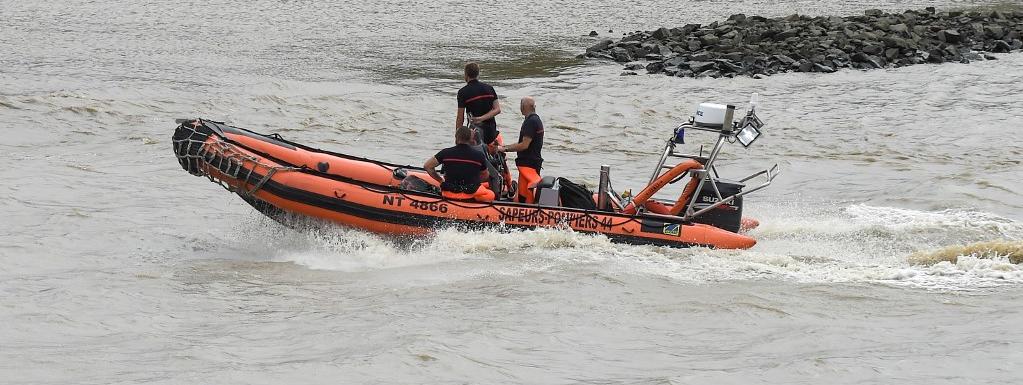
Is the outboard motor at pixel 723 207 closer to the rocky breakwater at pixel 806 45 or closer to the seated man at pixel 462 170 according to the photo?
the seated man at pixel 462 170

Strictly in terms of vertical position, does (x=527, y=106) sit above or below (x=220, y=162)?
above

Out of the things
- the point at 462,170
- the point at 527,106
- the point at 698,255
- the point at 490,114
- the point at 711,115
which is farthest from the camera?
the point at 490,114

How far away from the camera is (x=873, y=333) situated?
7914 millimetres

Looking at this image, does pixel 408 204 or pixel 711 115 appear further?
pixel 408 204

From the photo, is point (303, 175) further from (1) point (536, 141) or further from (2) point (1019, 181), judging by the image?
(2) point (1019, 181)

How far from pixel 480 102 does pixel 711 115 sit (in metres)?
2.44

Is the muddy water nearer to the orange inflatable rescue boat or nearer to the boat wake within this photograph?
the boat wake

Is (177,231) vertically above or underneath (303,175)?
underneath

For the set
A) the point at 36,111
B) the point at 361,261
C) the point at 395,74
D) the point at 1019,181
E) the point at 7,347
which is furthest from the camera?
the point at 395,74

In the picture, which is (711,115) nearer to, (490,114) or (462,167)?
(462,167)

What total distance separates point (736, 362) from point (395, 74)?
49.8 ft

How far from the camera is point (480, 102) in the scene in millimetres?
11047

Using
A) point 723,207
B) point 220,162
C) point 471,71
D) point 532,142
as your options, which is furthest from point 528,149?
point 220,162

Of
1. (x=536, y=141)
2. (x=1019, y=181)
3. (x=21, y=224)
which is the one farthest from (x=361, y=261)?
(x=1019, y=181)
